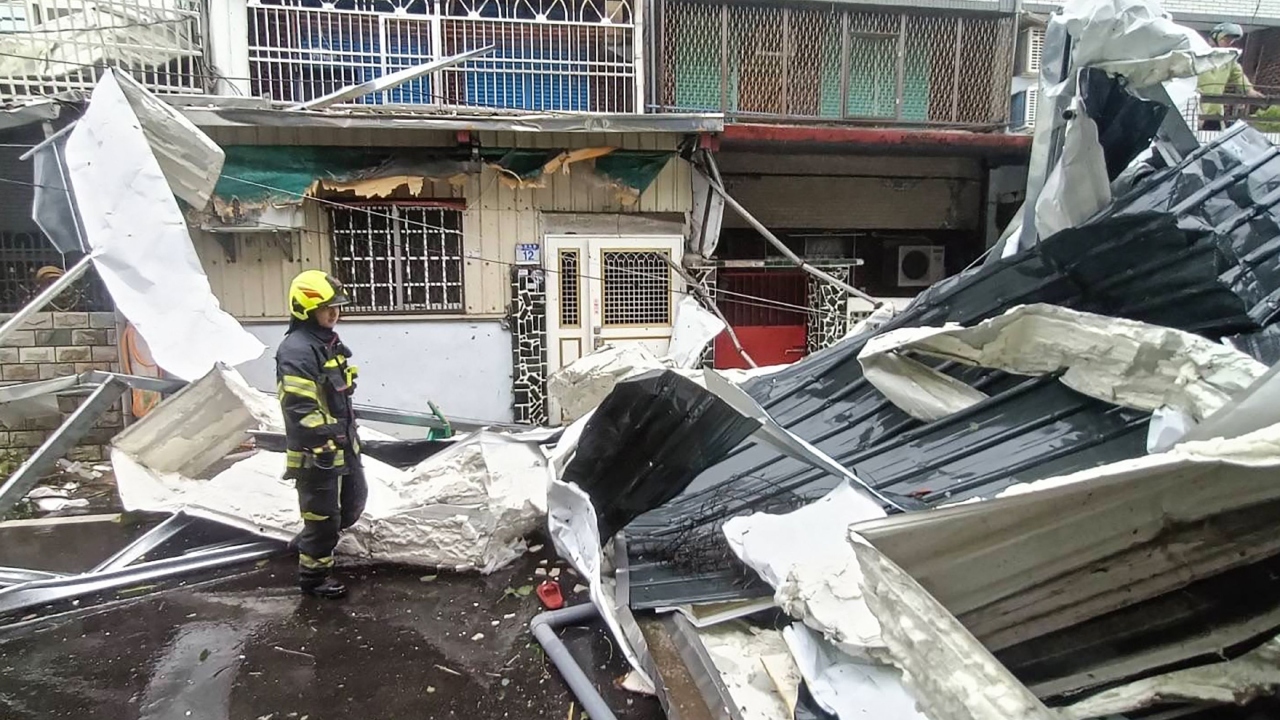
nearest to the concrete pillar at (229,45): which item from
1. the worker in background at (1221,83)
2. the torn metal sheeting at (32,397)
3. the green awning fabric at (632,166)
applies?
the torn metal sheeting at (32,397)

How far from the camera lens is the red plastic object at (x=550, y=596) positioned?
133 inches

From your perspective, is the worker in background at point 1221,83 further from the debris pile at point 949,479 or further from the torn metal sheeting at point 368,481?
the torn metal sheeting at point 368,481

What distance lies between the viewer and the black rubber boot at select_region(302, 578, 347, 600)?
3.55 metres

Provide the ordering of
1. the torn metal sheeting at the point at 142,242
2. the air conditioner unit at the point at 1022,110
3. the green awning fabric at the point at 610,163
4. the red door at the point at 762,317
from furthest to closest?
the air conditioner unit at the point at 1022,110 → the red door at the point at 762,317 → the green awning fabric at the point at 610,163 → the torn metal sheeting at the point at 142,242

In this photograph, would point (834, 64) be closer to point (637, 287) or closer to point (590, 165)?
point (590, 165)

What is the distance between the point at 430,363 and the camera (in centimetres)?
712

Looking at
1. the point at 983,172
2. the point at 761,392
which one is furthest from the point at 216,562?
the point at 983,172

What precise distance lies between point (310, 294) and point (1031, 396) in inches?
125

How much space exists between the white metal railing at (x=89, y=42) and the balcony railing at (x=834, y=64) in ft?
14.4

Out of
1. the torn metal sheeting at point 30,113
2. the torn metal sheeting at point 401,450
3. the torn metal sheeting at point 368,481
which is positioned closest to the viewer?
the torn metal sheeting at point 368,481

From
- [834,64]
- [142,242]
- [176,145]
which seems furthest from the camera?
[834,64]

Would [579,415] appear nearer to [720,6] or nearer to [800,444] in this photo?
[800,444]

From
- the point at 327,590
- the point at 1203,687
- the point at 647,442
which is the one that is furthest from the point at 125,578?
the point at 1203,687

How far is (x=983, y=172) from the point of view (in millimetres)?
8719
